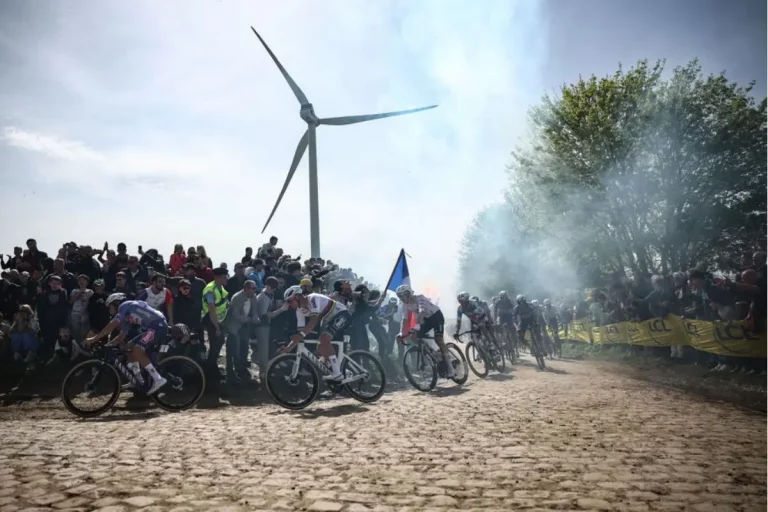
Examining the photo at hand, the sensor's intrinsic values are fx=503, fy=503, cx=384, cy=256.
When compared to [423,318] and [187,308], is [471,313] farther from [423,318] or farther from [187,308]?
[187,308]

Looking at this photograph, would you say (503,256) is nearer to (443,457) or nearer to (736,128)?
(736,128)

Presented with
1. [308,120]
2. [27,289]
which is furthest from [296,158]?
[27,289]

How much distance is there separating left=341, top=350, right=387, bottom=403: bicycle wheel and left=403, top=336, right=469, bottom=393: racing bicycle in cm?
168

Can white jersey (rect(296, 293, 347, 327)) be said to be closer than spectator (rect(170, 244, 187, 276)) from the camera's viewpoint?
Yes

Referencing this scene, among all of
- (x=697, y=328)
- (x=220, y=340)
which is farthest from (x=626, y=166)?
(x=220, y=340)

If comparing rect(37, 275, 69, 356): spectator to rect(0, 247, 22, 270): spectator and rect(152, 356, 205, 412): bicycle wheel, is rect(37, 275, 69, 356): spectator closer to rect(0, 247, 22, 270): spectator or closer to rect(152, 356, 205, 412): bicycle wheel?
rect(0, 247, 22, 270): spectator

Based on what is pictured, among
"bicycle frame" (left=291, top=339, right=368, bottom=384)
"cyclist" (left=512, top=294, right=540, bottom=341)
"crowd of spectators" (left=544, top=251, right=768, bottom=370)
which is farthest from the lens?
"cyclist" (left=512, top=294, right=540, bottom=341)

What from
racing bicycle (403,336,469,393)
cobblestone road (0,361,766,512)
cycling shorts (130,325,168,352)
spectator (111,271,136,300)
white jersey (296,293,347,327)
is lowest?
cobblestone road (0,361,766,512)

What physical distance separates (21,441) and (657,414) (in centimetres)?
871

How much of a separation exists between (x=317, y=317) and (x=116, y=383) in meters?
3.55

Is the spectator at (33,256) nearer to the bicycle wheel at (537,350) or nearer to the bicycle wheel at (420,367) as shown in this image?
the bicycle wheel at (420,367)

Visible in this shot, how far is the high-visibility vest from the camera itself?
430 inches

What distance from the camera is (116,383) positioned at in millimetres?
8562

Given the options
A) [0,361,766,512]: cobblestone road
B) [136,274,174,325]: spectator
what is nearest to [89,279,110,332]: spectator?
[136,274,174,325]: spectator
